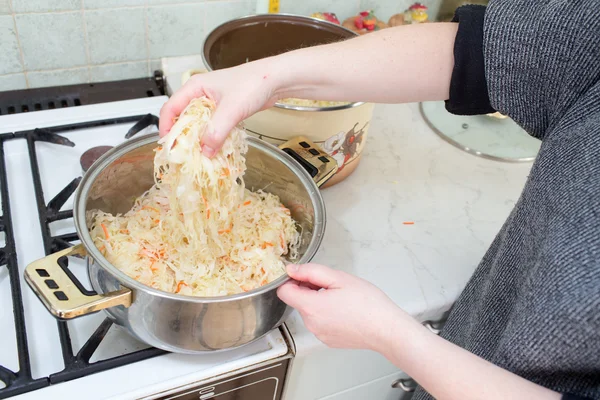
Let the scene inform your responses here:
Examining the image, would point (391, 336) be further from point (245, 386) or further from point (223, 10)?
point (223, 10)

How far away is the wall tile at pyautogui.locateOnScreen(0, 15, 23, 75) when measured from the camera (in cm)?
114

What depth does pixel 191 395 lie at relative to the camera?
2.68ft

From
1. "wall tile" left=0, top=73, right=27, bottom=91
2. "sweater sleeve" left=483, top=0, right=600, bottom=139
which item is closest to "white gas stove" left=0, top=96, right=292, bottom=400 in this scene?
"wall tile" left=0, top=73, right=27, bottom=91

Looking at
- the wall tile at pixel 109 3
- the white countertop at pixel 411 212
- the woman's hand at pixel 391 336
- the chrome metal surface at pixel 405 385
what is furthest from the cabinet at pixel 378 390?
the wall tile at pixel 109 3

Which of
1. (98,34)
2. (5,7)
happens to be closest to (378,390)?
(98,34)

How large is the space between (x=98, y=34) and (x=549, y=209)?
1.08m

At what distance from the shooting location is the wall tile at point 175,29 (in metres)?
1.28

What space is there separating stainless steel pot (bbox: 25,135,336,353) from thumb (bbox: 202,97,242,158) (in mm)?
181

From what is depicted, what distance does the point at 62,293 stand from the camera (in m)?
0.66

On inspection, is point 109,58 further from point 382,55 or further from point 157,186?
point 382,55

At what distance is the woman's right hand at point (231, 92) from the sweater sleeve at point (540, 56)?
34 centimetres

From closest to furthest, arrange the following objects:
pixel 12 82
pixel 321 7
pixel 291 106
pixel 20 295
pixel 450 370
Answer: pixel 450 370, pixel 20 295, pixel 291 106, pixel 12 82, pixel 321 7

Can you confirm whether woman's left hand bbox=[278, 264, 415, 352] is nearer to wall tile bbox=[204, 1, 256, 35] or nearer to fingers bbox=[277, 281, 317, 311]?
fingers bbox=[277, 281, 317, 311]

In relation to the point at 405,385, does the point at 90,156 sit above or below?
above
